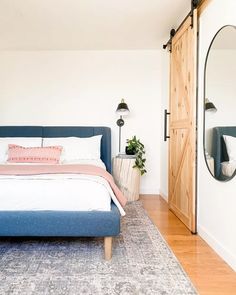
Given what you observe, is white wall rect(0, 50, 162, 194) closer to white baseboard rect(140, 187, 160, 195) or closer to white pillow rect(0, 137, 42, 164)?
white pillow rect(0, 137, 42, 164)

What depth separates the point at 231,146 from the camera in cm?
214

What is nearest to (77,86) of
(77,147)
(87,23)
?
(77,147)

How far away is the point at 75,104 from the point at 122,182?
5.24 feet

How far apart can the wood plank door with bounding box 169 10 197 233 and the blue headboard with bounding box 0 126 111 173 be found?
1.13 meters

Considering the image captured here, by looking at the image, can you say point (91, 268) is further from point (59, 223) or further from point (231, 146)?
point (231, 146)

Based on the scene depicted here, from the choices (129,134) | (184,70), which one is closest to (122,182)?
(129,134)

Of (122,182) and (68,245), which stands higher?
(122,182)

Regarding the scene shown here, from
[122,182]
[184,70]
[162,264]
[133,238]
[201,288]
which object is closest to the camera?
[201,288]

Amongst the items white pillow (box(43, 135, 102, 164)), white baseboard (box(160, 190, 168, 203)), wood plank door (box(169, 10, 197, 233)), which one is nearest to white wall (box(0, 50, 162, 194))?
white pillow (box(43, 135, 102, 164))

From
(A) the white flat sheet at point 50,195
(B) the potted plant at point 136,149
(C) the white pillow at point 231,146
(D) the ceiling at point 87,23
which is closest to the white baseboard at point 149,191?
(B) the potted plant at point 136,149

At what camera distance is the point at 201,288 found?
1.81 meters

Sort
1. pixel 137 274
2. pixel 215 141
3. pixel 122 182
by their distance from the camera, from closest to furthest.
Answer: pixel 137 274 → pixel 215 141 → pixel 122 182

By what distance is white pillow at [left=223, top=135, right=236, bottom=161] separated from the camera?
210cm

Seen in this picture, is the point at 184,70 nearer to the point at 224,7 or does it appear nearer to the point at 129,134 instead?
the point at 224,7
